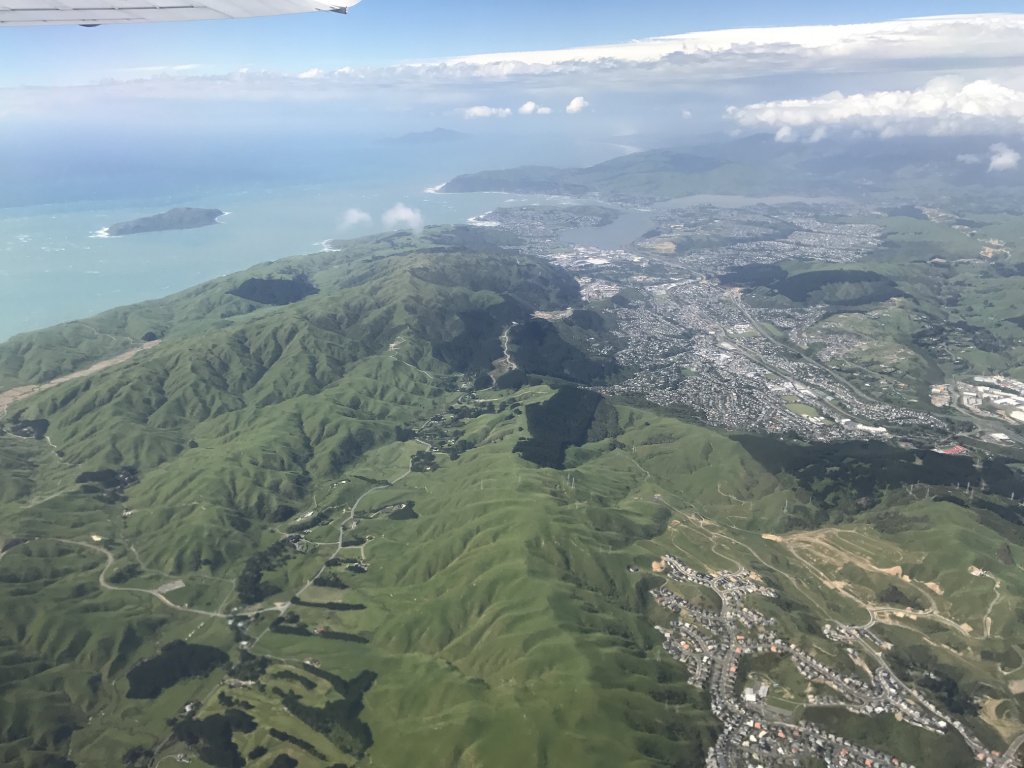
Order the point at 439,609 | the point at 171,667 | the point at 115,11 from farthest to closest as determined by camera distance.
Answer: the point at 439,609 → the point at 171,667 → the point at 115,11

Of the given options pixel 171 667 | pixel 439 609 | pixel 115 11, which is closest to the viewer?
pixel 115 11

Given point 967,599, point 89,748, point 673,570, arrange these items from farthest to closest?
1. point 673,570
2. point 967,599
3. point 89,748

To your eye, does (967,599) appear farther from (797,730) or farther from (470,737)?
(470,737)

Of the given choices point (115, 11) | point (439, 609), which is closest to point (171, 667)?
point (439, 609)

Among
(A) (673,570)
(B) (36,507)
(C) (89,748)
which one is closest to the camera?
(C) (89,748)

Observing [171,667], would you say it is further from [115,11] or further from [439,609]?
[115,11]

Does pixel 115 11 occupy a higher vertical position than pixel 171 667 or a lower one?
higher

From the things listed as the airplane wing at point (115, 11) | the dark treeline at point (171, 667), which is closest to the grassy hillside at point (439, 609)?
the dark treeline at point (171, 667)

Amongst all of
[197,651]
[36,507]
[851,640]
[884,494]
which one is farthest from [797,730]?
[36,507]

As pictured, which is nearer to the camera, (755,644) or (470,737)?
(470,737)
